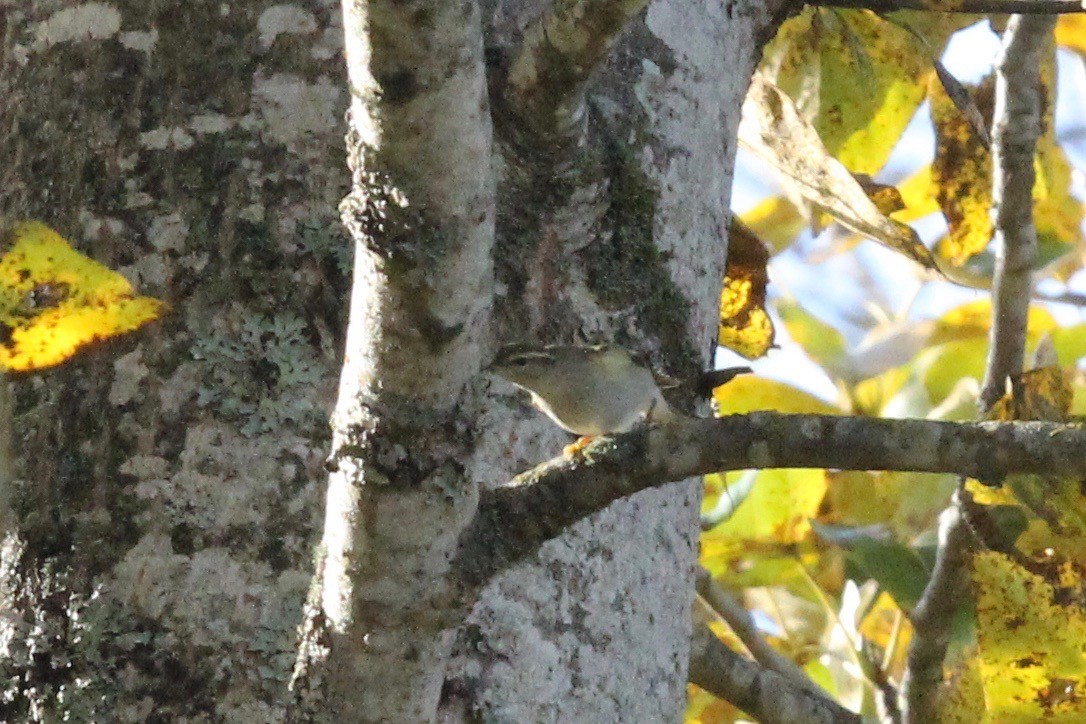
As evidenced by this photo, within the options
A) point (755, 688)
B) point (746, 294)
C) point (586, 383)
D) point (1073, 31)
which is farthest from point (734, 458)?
point (1073, 31)

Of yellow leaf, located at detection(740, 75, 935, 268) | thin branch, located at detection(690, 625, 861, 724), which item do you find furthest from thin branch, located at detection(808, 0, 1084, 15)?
thin branch, located at detection(690, 625, 861, 724)

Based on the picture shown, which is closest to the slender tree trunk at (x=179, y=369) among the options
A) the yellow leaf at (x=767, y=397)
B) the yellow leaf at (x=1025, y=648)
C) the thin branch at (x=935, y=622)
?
the yellow leaf at (x=1025, y=648)

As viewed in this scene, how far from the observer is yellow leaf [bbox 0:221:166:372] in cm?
99

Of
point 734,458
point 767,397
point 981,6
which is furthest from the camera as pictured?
point 767,397

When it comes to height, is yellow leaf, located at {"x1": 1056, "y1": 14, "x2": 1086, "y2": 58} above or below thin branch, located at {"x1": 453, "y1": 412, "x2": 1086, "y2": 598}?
above

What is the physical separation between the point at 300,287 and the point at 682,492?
36cm

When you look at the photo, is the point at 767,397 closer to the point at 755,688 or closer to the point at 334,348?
the point at 755,688

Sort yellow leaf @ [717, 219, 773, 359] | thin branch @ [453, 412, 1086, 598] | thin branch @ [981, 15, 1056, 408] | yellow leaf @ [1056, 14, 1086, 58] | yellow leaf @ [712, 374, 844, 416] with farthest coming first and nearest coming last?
yellow leaf @ [1056, 14, 1086, 58] → yellow leaf @ [712, 374, 844, 416] → thin branch @ [981, 15, 1056, 408] → yellow leaf @ [717, 219, 773, 359] → thin branch @ [453, 412, 1086, 598]

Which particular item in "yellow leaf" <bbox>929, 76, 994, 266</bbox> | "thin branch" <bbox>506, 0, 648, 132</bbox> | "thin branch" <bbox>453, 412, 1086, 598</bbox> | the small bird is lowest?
"thin branch" <bbox>453, 412, 1086, 598</bbox>

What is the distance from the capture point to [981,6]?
1497mm

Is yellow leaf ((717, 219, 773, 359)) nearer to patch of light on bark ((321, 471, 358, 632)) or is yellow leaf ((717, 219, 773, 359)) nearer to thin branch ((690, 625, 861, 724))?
thin branch ((690, 625, 861, 724))

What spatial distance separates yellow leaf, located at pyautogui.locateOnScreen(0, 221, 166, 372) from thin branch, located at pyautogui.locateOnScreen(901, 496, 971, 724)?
3.50ft

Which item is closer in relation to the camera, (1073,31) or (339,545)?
(339,545)

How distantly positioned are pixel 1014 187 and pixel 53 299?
3.74 ft
